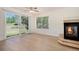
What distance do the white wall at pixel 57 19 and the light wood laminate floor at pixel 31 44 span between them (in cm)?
17

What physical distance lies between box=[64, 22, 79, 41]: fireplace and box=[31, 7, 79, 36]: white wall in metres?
0.12

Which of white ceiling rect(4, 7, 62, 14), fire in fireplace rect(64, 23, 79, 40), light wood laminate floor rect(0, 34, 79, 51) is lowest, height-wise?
light wood laminate floor rect(0, 34, 79, 51)

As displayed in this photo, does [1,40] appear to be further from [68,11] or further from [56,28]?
[68,11]

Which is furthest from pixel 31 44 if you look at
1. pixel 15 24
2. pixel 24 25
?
pixel 15 24

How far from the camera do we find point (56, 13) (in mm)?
2510

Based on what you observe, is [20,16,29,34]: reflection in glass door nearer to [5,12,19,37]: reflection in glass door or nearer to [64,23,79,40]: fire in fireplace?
[5,12,19,37]: reflection in glass door

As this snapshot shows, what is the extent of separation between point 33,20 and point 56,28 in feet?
1.98

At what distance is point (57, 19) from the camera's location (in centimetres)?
252

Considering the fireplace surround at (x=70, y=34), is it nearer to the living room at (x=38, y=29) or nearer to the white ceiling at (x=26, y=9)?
the living room at (x=38, y=29)

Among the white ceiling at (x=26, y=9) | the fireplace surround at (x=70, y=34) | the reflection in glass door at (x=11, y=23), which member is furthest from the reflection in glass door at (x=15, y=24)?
the fireplace surround at (x=70, y=34)

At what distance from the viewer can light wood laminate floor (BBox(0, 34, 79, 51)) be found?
8.15 feet

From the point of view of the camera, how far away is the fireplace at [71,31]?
2481 millimetres

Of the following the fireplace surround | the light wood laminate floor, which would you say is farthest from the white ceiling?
the light wood laminate floor
